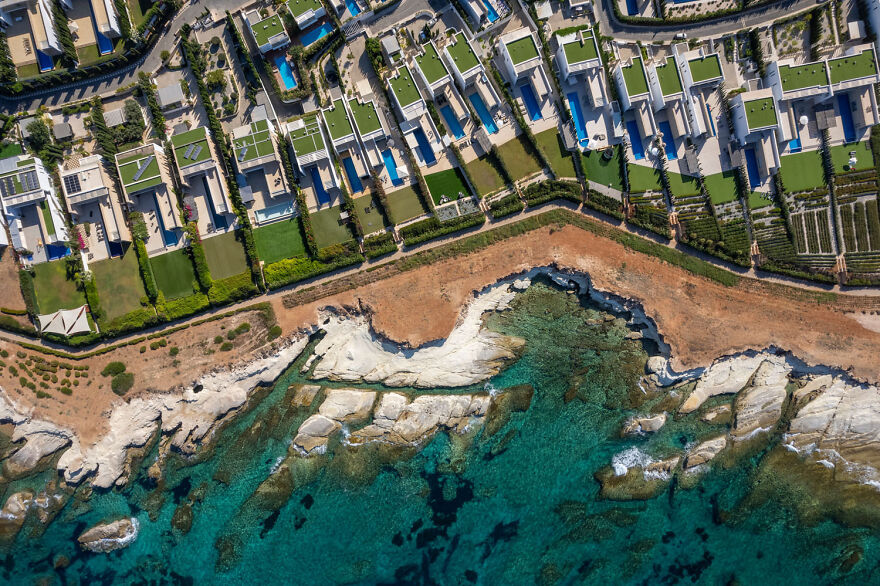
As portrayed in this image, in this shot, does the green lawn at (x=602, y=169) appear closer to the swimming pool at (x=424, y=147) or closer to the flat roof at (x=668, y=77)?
the flat roof at (x=668, y=77)

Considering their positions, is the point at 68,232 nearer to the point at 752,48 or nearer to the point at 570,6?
the point at 570,6

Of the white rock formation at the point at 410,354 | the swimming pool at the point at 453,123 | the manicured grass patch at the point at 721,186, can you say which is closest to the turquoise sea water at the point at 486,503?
the white rock formation at the point at 410,354

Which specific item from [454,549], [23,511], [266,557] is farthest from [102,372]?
[454,549]

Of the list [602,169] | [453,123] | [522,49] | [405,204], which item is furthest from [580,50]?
[405,204]

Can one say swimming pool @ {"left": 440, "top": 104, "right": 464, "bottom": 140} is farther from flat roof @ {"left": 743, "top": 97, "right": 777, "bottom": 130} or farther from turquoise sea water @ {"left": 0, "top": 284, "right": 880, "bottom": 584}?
flat roof @ {"left": 743, "top": 97, "right": 777, "bottom": 130}

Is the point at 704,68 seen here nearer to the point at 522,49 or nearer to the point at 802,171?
the point at 802,171

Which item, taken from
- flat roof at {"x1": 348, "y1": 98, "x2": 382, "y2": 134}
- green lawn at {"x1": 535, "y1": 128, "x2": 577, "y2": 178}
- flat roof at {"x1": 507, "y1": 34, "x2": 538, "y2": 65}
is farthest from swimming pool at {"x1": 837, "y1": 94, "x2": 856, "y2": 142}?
flat roof at {"x1": 348, "y1": 98, "x2": 382, "y2": 134}
